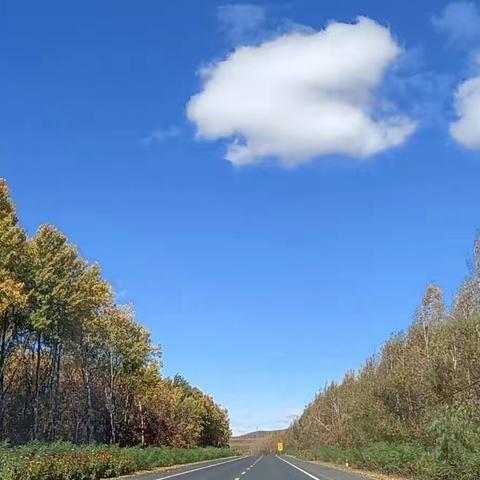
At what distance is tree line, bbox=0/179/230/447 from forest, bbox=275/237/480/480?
1866 centimetres

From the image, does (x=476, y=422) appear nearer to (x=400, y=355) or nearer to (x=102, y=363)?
(x=400, y=355)

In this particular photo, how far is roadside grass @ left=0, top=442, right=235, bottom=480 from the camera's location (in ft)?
72.9

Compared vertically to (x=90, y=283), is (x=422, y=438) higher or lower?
lower

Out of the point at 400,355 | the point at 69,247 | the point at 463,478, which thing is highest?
the point at 69,247

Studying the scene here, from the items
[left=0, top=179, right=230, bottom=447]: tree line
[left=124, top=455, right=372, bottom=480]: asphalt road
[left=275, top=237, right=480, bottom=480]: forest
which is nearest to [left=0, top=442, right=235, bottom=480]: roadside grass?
[left=124, top=455, right=372, bottom=480]: asphalt road

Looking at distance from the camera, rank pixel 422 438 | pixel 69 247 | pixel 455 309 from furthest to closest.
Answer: pixel 69 247
pixel 422 438
pixel 455 309

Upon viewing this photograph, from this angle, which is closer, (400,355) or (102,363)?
(400,355)

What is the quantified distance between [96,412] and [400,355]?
35.8 m

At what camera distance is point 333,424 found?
8150cm

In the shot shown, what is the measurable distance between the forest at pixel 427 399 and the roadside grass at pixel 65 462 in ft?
42.1

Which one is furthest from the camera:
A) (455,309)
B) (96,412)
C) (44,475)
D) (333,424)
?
(333,424)

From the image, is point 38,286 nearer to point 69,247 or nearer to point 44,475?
point 69,247

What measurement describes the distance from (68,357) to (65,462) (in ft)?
118

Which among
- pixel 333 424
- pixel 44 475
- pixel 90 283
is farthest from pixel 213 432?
pixel 44 475
